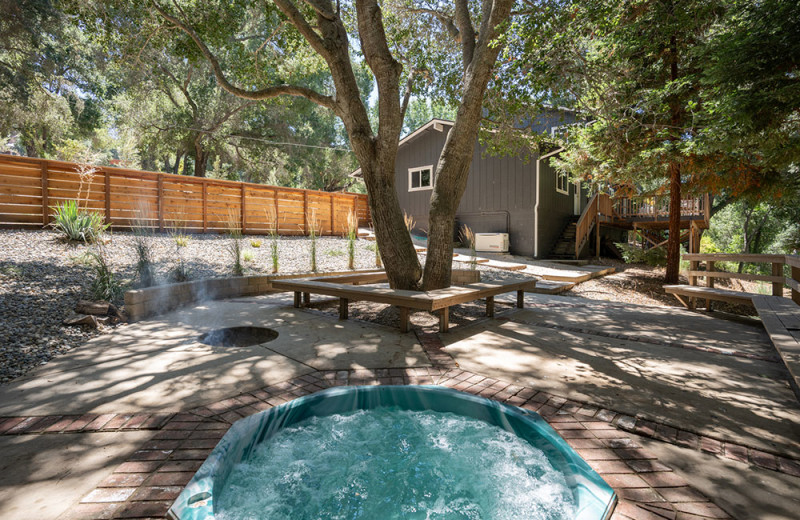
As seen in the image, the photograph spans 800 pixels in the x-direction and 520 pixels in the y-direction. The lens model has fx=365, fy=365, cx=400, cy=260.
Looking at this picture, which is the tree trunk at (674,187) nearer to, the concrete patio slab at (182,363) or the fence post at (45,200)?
the concrete patio slab at (182,363)

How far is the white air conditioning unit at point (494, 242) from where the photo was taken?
39.7ft

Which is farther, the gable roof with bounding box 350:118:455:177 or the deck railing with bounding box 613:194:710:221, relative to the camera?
the gable roof with bounding box 350:118:455:177

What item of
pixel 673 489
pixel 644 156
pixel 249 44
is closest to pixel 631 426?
pixel 673 489

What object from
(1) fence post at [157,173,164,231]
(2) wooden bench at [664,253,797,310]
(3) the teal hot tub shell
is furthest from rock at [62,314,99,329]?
(2) wooden bench at [664,253,797,310]

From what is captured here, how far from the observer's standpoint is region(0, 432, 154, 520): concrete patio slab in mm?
1295

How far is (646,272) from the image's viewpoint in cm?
984

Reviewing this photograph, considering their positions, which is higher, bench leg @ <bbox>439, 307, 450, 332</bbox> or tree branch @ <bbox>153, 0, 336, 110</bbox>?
tree branch @ <bbox>153, 0, 336, 110</bbox>

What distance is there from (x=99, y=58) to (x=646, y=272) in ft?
61.5

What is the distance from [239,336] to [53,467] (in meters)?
2.24

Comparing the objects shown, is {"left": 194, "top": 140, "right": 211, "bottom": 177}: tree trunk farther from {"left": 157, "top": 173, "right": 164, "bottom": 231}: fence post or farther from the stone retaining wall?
the stone retaining wall

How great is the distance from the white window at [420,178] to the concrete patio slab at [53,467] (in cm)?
1297

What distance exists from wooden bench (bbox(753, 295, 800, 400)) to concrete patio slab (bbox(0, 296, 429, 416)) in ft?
7.01

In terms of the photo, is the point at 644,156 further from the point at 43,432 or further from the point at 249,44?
the point at 249,44

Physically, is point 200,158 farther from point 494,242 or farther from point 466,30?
point 466,30
